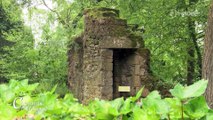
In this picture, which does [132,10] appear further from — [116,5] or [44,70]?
[44,70]

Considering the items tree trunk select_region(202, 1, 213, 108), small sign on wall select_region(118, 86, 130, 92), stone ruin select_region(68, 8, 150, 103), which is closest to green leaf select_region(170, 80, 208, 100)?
tree trunk select_region(202, 1, 213, 108)

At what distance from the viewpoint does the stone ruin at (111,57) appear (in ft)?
35.8

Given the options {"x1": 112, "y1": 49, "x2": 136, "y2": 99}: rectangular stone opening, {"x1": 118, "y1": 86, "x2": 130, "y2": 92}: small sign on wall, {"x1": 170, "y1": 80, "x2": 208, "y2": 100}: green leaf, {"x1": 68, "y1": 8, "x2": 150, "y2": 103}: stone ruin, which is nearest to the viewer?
{"x1": 170, "y1": 80, "x2": 208, "y2": 100}: green leaf

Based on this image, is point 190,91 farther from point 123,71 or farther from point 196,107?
point 123,71

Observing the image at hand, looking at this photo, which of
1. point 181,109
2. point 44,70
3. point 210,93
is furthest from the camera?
point 44,70

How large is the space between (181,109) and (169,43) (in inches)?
449

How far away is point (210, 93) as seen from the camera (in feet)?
20.5

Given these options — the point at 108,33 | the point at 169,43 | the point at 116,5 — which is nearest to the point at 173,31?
the point at 169,43

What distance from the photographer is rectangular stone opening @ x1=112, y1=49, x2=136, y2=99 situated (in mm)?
11219

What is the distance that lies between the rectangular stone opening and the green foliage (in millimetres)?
9367

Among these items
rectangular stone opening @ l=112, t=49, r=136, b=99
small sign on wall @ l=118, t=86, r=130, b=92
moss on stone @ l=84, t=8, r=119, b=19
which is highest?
moss on stone @ l=84, t=8, r=119, b=19

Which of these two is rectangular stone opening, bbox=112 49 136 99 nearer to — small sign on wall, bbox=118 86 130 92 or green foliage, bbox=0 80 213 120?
small sign on wall, bbox=118 86 130 92

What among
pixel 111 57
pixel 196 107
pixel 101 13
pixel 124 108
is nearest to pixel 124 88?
pixel 111 57

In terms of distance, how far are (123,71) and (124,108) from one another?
1020cm
